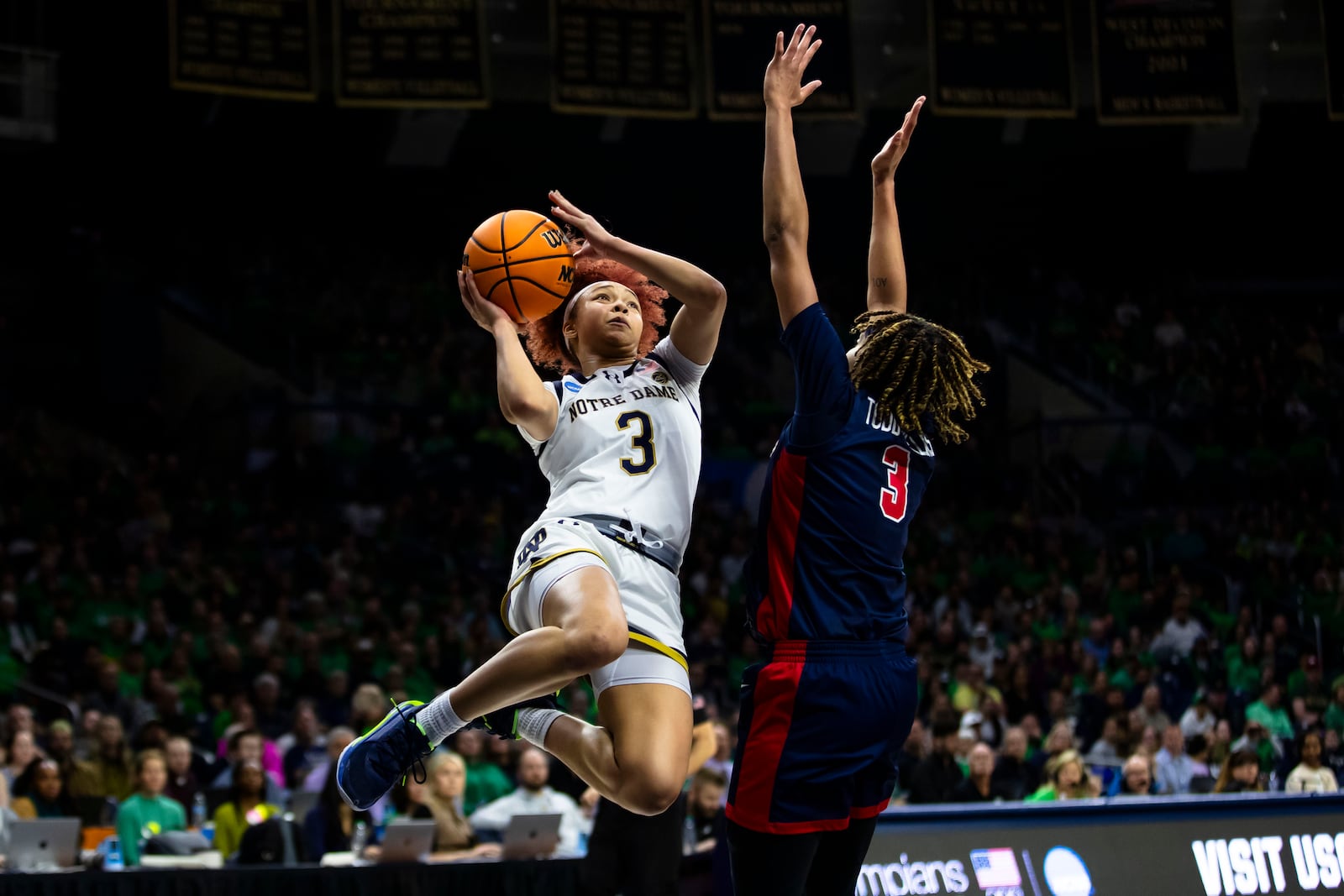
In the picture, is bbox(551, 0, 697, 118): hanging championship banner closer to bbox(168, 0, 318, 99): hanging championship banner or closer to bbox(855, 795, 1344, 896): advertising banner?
bbox(168, 0, 318, 99): hanging championship banner

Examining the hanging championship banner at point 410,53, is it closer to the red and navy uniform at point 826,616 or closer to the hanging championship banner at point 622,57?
the hanging championship banner at point 622,57

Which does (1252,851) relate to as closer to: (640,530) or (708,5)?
(640,530)

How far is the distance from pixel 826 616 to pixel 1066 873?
9.68 feet

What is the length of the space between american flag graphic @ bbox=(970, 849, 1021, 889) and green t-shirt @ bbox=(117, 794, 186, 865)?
4691 mm

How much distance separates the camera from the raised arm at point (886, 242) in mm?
4375

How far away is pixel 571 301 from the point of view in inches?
196

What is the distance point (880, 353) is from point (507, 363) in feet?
3.79

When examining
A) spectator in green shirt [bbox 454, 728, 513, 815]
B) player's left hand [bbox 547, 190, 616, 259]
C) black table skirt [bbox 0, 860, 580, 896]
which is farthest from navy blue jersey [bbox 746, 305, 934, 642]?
spectator in green shirt [bbox 454, 728, 513, 815]

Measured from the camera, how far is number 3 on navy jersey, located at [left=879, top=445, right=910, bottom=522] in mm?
3846

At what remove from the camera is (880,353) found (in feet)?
12.7

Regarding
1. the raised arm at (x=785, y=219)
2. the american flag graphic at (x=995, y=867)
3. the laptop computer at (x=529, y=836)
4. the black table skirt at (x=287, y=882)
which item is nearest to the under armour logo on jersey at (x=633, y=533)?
the raised arm at (x=785, y=219)

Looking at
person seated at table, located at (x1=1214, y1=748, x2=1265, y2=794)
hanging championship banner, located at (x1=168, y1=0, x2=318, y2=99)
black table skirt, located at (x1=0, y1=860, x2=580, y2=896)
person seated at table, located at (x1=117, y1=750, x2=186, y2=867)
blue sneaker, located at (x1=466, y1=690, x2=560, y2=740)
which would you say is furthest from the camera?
hanging championship banner, located at (x1=168, y1=0, x2=318, y2=99)

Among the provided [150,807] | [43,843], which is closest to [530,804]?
[150,807]

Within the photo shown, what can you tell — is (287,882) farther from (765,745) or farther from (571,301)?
(765,745)
